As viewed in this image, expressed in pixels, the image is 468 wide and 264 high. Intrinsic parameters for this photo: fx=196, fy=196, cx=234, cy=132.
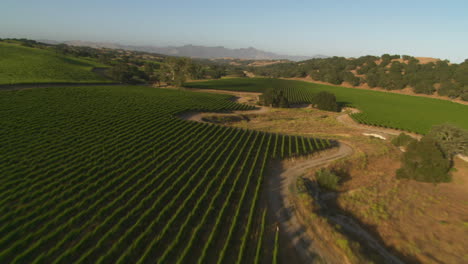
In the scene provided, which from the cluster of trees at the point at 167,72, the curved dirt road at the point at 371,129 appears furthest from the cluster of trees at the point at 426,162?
the cluster of trees at the point at 167,72

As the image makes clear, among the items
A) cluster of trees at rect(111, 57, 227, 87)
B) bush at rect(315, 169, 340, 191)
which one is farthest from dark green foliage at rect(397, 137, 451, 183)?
cluster of trees at rect(111, 57, 227, 87)

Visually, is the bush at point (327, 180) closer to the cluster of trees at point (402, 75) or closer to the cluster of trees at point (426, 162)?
the cluster of trees at point (426, 162)

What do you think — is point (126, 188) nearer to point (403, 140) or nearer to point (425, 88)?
point (403, 140)

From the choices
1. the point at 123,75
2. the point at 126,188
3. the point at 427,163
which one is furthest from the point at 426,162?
the point at 123,75

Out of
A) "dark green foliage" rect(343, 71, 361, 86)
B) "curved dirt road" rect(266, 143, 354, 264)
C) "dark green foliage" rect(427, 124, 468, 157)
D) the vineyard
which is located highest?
"dark green foliage" rect(343, 71, 361, 86)

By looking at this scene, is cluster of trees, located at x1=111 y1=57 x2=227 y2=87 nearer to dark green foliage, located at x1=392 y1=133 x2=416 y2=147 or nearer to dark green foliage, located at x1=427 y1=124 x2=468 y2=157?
dark green foliage, located at x1=392 y1=133 x2=416 y2=147

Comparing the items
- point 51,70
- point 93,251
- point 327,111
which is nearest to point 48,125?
point 93,251
